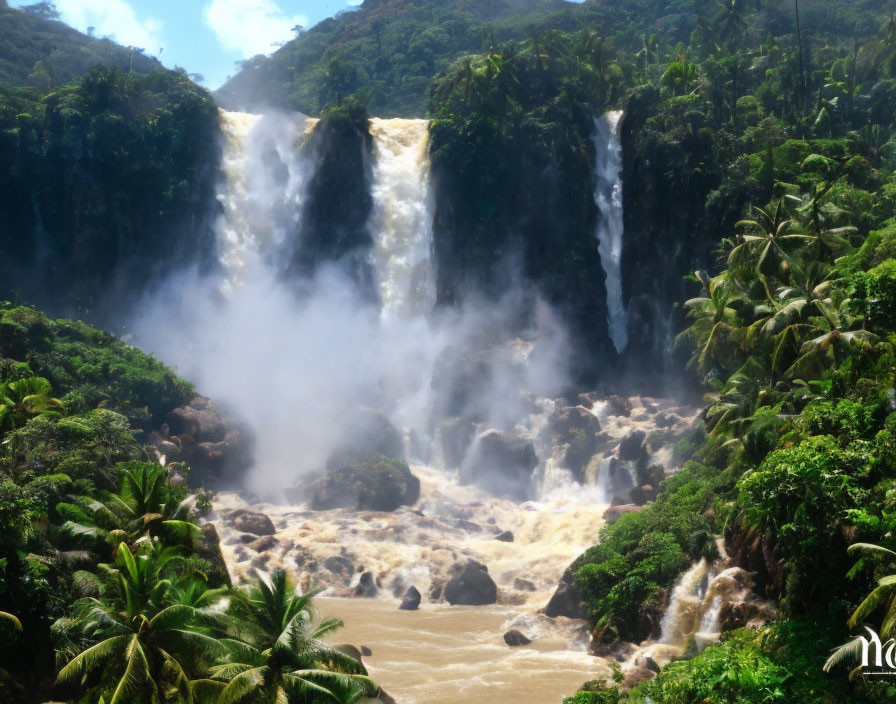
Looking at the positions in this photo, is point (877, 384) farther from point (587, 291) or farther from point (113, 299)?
point (113, 299)

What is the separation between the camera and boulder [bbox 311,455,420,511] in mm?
55303

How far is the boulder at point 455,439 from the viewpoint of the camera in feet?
207

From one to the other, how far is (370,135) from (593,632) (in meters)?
52.5

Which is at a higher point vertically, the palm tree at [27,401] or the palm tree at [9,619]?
the palm tree at [27,401]

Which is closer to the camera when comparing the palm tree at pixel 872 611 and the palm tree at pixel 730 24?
the palm tree at pixel 872 611

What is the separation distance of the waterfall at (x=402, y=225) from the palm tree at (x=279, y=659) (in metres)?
51.1

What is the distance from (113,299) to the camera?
71.6 metres

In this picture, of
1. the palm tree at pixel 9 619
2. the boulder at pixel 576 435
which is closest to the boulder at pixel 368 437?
the boulder at pixel 576 435

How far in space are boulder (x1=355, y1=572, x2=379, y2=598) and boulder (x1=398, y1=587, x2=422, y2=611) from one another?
6.30ft

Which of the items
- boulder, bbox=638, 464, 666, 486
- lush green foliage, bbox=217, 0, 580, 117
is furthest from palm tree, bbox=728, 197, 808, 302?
lush green foliage, bbox=217, 0, 580, 117

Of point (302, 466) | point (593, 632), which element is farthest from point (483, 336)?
point (593, 632)

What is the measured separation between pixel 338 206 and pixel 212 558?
153 ft

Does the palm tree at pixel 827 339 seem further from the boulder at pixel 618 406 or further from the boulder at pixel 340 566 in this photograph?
the boulder at pixel 618 406

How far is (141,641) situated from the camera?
20.4 metres
